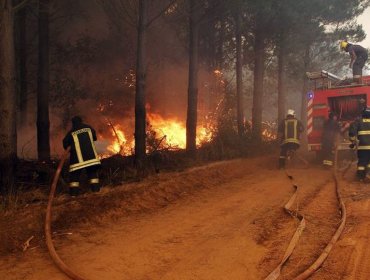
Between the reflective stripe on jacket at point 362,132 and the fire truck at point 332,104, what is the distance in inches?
83.6

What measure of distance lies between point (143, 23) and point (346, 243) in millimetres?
7151

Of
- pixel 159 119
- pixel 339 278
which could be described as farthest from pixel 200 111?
pixel 339 278

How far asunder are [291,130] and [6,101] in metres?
8.51

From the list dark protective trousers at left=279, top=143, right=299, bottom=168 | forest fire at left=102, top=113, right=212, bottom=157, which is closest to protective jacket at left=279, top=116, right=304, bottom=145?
dark protective trousers at left=279, top=143, right=299, bottom=168

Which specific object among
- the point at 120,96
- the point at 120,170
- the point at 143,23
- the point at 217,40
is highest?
the point at 217,40

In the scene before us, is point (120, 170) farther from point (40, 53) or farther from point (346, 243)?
point (346, 243)

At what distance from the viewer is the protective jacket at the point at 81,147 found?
24.1 ft

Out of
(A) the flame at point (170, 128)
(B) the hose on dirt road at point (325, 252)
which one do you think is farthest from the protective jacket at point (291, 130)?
(B) the hose on dirt road at point (325, 252)

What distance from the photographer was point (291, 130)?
12469 mm

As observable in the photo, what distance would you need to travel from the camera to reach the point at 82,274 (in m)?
4.38

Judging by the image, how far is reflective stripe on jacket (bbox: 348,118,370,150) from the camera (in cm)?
953

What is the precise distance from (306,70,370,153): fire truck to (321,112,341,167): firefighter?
10.1 inches

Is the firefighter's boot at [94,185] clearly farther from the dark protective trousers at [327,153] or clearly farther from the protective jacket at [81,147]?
the dark protective trousers at [327,153]

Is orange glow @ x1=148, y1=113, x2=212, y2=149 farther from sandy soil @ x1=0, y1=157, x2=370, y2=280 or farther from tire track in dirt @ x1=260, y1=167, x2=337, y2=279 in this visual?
sandy soil @ x1=0, y1=157, x2=370, y2=280
